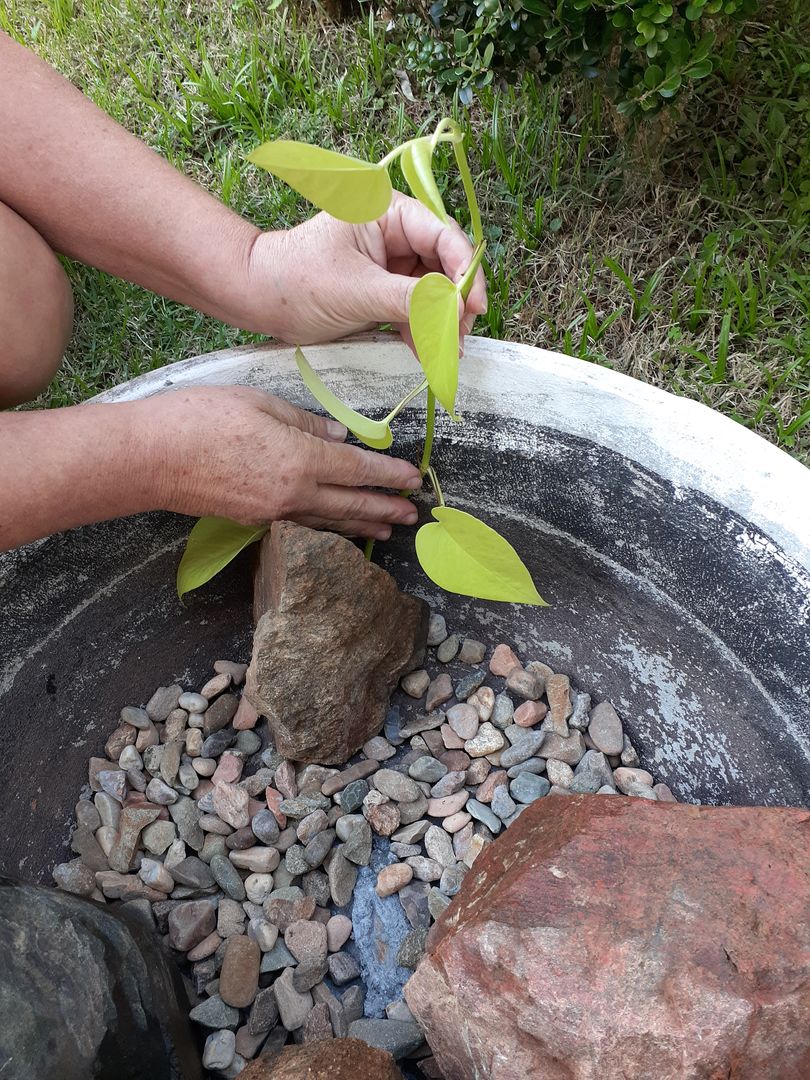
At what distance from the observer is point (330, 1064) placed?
2.76ft

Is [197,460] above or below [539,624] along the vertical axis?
above

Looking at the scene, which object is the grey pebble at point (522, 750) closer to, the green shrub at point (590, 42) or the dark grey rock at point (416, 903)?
the dark grey rock at point (416, 903)

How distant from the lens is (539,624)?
129 centimetres

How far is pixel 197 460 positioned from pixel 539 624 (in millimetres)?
524

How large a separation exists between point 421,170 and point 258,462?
1.24 feet

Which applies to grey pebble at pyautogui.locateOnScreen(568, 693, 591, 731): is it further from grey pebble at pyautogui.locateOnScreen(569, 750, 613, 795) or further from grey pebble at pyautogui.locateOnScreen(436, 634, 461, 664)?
grey pebble at pyautogui.locateOnScreen(436, 634, 461, 664)

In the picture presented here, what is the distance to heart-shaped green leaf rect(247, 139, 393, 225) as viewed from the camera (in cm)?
72

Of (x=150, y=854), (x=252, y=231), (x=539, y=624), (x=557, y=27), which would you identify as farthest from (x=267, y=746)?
(x=557, y=27)

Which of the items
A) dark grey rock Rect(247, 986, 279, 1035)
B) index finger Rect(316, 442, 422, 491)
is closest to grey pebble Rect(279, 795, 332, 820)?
dark grey rock Rect(247, 986, 279, 1035)

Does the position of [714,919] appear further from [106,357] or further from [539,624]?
[106,357]

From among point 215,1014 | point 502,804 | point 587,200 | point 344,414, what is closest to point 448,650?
point 502,804

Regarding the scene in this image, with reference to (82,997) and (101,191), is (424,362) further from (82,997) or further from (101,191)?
(82,997)

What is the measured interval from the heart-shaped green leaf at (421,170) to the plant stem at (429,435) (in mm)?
190

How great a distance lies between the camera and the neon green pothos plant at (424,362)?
0.76m
